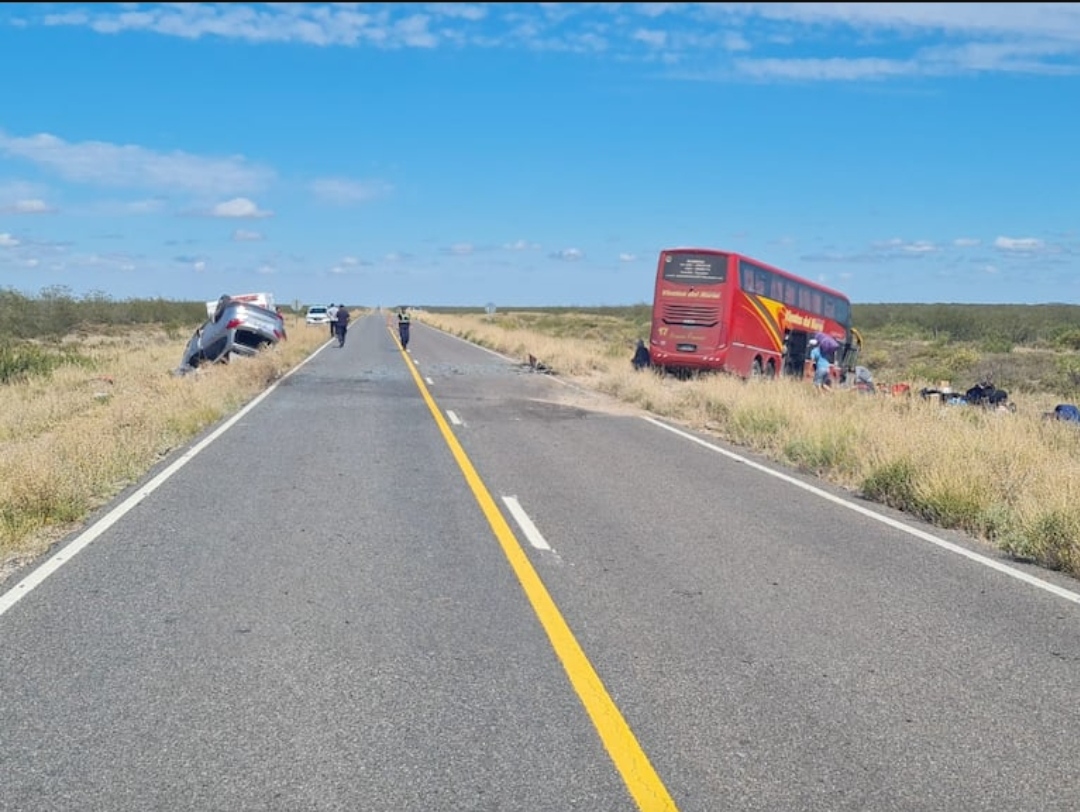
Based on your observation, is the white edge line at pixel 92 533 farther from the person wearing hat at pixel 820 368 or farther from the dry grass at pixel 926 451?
the person wearing hat at pixel 820 368

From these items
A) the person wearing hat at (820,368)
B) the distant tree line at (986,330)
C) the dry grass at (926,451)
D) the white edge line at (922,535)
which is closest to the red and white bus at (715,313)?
the person wearing hat at (820,368)

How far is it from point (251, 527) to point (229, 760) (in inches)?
186

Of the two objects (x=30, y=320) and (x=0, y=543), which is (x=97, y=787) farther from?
(x=30, y=320)

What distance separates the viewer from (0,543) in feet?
26.0

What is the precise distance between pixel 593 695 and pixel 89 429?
10.7 metres

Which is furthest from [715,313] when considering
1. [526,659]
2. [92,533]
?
[526,659]

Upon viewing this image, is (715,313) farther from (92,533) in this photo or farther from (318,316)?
(318,316)

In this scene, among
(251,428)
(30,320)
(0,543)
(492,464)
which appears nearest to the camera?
(0,543)

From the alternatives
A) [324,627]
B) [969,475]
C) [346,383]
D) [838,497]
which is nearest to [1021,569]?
[969,475]

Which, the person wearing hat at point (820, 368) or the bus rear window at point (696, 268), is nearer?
the person wearing hat at point (820, 368)

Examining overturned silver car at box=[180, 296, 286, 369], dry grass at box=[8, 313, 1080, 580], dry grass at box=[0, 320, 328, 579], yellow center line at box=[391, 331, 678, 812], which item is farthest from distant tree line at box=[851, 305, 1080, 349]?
yellow center line at box=[391, 331, 678, 812]

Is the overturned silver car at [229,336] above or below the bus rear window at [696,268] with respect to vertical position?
below

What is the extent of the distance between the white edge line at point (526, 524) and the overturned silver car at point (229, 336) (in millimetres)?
19008

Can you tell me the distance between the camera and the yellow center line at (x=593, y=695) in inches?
162
